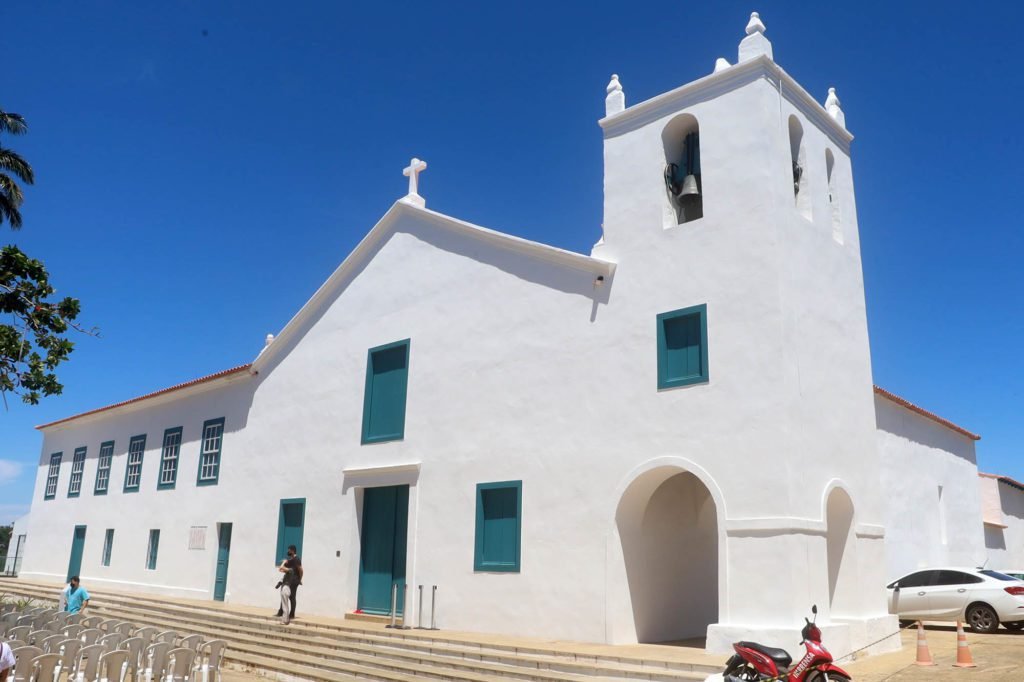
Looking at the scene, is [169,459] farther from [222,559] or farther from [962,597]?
[962,597]

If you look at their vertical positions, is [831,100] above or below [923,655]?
above

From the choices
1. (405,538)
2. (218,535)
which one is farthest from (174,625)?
(405,538)

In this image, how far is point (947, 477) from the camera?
68.6 ft

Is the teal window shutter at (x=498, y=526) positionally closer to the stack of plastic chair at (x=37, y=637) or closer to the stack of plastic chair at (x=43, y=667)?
the stack of plastic chair at (x=37, y=637)

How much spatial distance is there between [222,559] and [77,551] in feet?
29.1

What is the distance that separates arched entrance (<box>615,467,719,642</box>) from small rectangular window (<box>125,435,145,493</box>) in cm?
1731

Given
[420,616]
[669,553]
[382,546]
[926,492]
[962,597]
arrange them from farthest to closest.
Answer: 1. [926,492]
2. [382,546]
3. [962,597]
4. [420,616]
5. [669,553]

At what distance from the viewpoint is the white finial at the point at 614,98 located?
47.6 feet

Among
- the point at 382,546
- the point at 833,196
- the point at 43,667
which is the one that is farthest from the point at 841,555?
the point at 43,667

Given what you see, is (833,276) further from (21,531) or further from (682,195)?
(21,531)

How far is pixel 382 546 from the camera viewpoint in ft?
55.1

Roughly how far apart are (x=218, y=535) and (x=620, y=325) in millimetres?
13071

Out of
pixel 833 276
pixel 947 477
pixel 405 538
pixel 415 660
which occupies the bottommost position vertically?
pixel 415 660

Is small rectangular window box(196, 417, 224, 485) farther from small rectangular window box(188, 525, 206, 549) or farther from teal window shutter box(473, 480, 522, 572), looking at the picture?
teal window shutter box(473, 480, 522, 572)
